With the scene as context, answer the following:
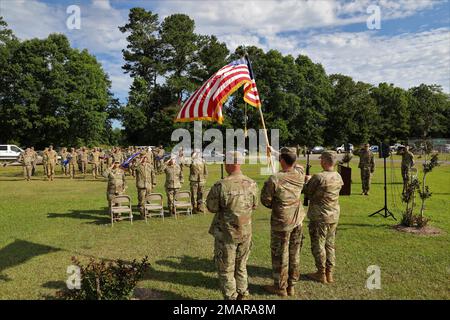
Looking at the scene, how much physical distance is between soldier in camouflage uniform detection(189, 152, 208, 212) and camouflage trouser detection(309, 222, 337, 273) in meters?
6.59

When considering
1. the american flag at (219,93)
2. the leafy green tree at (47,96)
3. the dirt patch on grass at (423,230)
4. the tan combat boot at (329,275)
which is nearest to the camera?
the tan combat boot at (329,275)

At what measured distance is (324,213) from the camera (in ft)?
19.9

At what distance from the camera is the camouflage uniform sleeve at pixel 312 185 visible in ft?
20.1

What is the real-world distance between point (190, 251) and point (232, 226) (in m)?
3.22

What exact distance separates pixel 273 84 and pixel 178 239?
50144 mm

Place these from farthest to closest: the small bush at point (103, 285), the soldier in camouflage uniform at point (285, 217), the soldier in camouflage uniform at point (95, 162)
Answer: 1. the soldier in camouflage uniform at point (95, 162)
2. the soldier in camouflage uniform at point (285, 217)
3. the small bush at point (103, 285)

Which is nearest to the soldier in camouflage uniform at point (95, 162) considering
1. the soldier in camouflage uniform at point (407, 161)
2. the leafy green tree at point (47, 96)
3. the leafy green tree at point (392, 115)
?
the soldier in camouflage uniform at point (407, 161)

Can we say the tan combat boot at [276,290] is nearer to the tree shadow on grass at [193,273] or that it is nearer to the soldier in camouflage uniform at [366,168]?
the tree shadow on grass at [193,273]

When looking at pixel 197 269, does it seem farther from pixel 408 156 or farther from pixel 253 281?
pixel 408 156

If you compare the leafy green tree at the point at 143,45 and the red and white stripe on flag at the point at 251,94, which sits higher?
the leafy green tree at the point at 143,45

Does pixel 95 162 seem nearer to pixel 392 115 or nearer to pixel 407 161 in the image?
pixel 407 161

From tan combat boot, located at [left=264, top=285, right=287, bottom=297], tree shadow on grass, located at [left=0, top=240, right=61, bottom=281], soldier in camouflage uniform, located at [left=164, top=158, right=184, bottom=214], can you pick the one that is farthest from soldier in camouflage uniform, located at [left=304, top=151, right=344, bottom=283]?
soldier in camouflage uniform, located at [left=164, top=158, right=184, bottom=214]

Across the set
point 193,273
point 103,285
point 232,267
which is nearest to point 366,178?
point 193,273

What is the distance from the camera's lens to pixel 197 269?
22.8 ft
